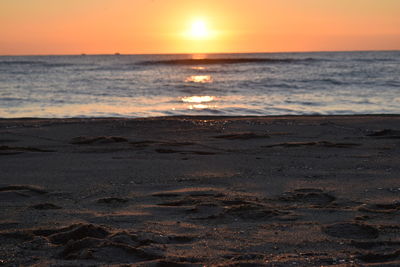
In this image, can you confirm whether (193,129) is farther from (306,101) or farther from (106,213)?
(306,101)

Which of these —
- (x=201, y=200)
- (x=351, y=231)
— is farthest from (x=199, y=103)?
(x=351, y=231)

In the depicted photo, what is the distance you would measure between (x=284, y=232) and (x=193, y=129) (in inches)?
204

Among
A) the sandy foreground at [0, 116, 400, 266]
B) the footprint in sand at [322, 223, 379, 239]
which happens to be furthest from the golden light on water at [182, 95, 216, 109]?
the footprint in sand at [322, 223, 379, 239]

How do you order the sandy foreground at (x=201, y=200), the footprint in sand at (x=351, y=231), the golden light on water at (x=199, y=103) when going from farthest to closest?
the golden light on water at (x=199, y=103) → the footprint in sand at (x=351, y=231) → the sandy foreground at (x=201, y=200)

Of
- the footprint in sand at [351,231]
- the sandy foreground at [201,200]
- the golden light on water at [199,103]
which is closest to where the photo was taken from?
the sandy foreground at [201,200]

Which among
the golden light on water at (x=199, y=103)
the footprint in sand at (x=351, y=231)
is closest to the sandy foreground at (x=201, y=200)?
the footprint in sand at (x=351, y=231)

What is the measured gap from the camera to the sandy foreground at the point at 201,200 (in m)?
2.91

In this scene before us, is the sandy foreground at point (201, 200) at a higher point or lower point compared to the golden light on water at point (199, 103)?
higher

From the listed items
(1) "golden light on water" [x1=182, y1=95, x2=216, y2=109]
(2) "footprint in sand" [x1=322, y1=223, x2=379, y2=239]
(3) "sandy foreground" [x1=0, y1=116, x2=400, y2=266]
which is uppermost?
(2) "footprint in sand" [x1=322, y1=223, x2=379, y2=239]

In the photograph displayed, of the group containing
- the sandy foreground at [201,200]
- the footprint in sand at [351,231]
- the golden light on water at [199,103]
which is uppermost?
the footprint in sand at [351,231]

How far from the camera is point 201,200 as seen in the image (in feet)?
13.2

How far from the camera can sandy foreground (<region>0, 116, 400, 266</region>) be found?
2906 mm

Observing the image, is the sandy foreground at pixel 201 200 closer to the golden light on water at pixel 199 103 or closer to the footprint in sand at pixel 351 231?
the footprint in sand at pixel 351 231

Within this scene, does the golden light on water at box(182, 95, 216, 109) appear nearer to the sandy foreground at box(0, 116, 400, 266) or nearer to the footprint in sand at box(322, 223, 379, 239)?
the sandy foreground at box(0, 116, 400, 266)
